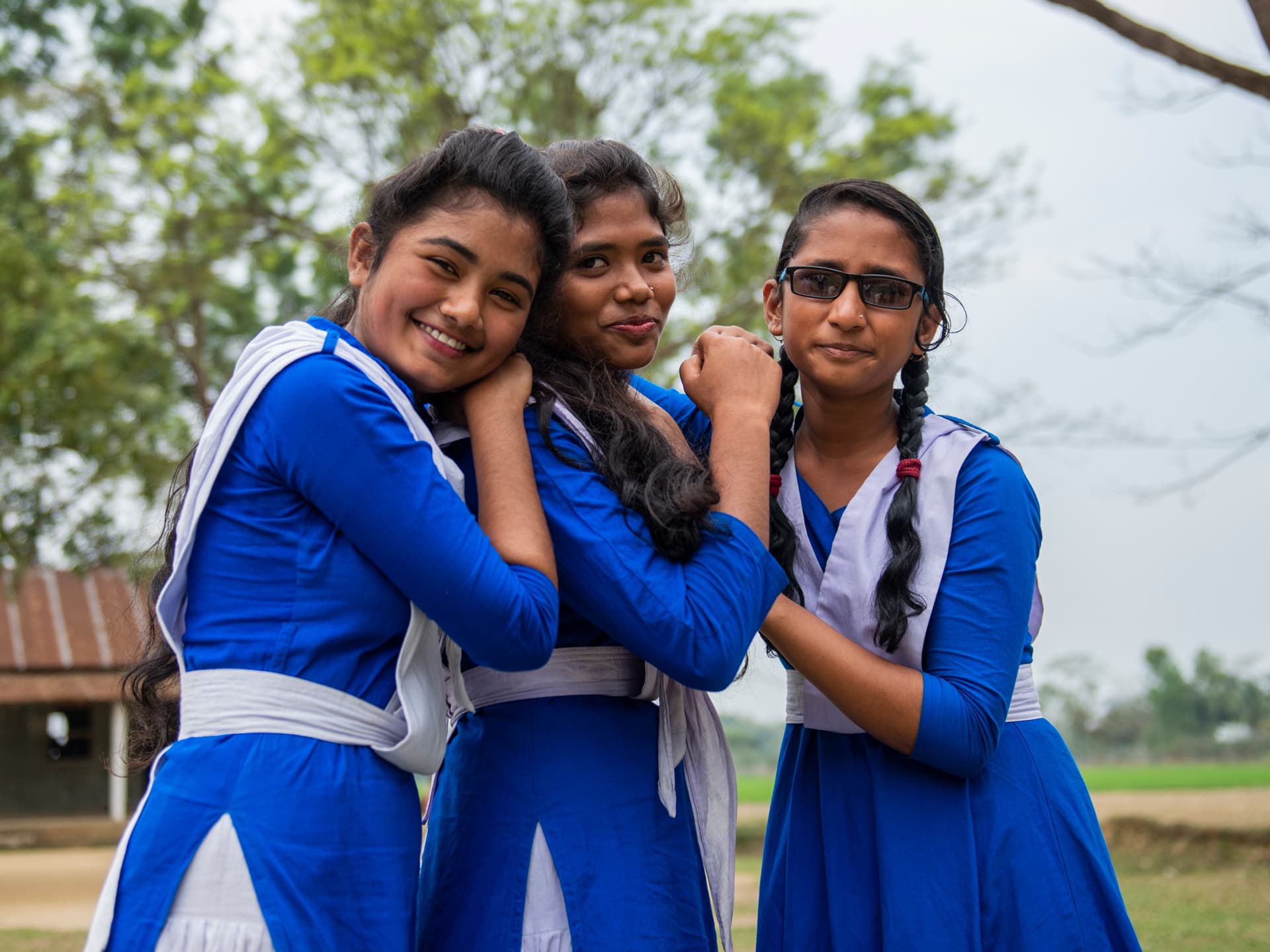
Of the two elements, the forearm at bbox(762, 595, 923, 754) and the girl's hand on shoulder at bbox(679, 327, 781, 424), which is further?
the girl's hand on shoulder at bbox(679, 327, 781, 424)

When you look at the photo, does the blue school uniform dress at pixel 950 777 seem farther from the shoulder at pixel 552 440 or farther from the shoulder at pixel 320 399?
the shoulder at pixel 320 399

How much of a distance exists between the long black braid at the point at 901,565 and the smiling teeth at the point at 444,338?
752mm

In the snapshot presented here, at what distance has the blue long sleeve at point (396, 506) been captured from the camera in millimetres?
1557

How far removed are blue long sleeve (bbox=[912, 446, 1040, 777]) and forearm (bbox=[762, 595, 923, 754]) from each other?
2 cm

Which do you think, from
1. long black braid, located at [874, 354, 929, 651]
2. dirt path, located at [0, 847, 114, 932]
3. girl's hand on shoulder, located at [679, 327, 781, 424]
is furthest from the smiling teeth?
dirt path, located at [0, 847, 114, 932]

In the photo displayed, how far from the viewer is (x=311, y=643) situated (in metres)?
1.58

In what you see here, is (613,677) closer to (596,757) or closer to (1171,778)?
(596,757)

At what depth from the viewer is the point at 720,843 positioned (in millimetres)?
1940

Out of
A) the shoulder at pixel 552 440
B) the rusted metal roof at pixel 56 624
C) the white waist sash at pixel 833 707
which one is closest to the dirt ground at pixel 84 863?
the rusted metal roof at pixel 56 624

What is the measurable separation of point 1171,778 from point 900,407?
25140 mm

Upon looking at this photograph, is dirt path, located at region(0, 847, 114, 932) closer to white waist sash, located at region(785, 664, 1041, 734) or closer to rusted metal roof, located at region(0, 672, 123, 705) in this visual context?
rusted metal roof, located at region(0, 672, 123, 705)

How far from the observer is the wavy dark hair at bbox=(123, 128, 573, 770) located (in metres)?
1.83

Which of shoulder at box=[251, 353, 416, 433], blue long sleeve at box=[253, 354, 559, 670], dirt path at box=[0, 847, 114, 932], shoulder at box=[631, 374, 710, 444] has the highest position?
shoulder at box=[631, 374, 710, 444]

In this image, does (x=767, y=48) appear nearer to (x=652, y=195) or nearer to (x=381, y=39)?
(x=381, y=39)
